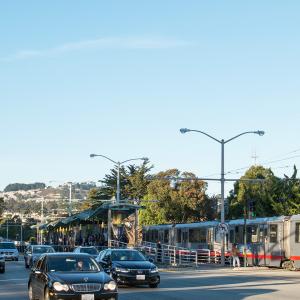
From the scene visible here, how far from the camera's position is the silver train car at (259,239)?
40.9 meters

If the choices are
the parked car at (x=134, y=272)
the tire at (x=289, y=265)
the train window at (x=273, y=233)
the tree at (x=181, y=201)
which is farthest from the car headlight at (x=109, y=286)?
the tree at (x=181, y=201)

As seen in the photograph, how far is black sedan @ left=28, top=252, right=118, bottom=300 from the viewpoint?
1694 cm

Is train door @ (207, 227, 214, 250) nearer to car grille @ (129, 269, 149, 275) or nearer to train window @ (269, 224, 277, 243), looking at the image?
train window @ (269, 224, 277, 243)

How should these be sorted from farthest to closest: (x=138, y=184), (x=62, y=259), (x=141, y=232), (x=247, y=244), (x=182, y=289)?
(x=138, y=184) → (x=141, y=232) → (x=247, y=244) → (x=182, y=289) → (x=62, y=259)

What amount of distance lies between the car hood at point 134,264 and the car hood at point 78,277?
7.67 m

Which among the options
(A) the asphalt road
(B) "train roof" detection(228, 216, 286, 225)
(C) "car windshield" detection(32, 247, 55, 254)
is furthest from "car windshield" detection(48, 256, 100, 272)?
(B) "train roof" detection(228, 216, 286, 225)

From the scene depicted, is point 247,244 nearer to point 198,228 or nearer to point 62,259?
point 198,228

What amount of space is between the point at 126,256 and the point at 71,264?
28.8 feet

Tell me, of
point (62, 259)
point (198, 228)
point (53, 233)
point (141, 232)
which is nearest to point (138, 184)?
point (53, 233)

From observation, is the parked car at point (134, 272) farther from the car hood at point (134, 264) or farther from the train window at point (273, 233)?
the train window at point (273, 233)

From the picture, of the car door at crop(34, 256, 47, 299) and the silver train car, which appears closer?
the car door at crop(34, 256, 47, 299)

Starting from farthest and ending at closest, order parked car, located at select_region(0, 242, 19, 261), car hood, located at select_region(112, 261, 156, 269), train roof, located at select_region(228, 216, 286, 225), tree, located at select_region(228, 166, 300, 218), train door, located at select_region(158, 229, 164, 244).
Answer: tree, located at select_region(228, 166, 300, 218), train door, located at select_region(158, 229, 164, 244), parked car, located at select_region(0, 242, 19, 261), train roof, located at select_region(228, 216, 286, 225), car hood, located at select_region(112, 261, 156, 269)

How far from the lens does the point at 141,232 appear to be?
72.3 meters

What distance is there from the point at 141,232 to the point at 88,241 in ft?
26.7
